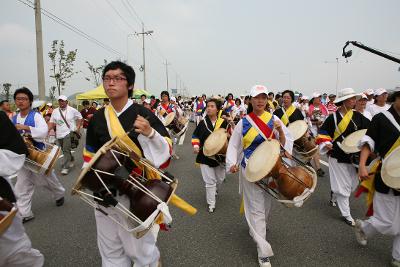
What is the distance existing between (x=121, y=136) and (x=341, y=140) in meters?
3.57

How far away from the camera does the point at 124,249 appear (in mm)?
2627

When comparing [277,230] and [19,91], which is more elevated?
[19,91]

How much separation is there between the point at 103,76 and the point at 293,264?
2.73 metres

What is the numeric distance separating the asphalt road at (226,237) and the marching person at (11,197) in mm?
938

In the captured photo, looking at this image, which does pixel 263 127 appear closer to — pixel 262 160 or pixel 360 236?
pixel 262 160

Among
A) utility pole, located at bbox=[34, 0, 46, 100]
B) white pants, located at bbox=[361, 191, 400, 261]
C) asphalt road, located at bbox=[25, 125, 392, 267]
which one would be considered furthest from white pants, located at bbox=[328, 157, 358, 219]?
utility pole, located at bbox=[34, 0, 46, 100]

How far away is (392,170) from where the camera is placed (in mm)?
3037

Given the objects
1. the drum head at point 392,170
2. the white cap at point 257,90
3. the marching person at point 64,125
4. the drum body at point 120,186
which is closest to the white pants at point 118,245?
the drum body at point 120,186

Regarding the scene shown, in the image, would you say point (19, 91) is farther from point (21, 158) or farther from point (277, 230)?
point (277, 230)

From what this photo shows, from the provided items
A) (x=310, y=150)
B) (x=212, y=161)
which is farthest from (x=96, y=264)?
(x=310, y=150)

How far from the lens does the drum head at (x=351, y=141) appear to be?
436cm

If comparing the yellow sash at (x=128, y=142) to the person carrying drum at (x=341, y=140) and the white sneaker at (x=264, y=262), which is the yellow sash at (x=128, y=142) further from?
the person carrying drum at (x=341, y=140)

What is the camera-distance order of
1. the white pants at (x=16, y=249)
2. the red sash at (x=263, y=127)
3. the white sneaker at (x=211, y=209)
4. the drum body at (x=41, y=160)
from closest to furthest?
the white pants at (x=16, y=249), the red sash at (x=263, y=127), the drum body at (x=41, y=160), the white sneaker at (x=211, y=209)

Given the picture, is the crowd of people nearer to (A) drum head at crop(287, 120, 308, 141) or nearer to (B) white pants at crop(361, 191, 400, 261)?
(B) white pants at crop(361, 191, 400, 261)
